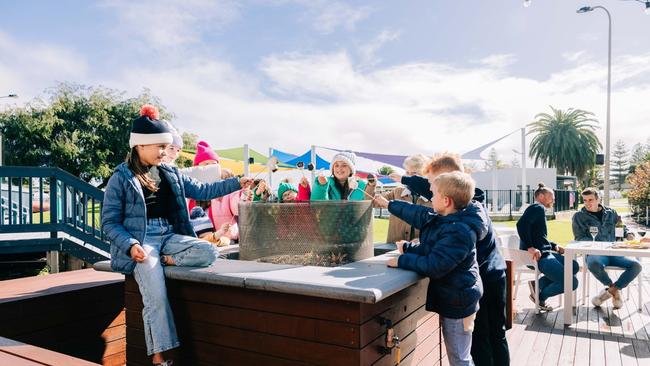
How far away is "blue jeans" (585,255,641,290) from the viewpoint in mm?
5043

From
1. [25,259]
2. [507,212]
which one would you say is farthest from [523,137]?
[25,259]

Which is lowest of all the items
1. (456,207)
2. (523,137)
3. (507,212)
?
(507,212)

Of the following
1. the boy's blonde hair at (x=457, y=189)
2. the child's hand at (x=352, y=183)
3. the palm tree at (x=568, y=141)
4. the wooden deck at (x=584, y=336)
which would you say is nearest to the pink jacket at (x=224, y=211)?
the child's hand at (x=352, y=183)

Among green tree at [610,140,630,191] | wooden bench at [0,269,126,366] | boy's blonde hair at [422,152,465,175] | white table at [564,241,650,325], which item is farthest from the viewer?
green tree at [610,140,630,191]

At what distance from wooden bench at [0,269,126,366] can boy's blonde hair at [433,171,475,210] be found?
8.67ft

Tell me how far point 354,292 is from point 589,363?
273 cm

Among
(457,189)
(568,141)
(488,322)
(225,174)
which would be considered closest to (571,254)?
(488,322)

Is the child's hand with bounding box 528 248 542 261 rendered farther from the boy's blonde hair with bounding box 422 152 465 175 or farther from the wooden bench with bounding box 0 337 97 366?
the wooden bench with bounding box 0 337 97 366

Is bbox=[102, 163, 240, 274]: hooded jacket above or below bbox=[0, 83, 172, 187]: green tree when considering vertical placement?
below

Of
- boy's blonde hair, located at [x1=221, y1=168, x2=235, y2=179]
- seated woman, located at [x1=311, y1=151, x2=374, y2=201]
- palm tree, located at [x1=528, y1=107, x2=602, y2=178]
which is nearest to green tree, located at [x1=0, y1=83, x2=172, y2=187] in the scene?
boy's blonde hair, located at [x1=221, y1=168, x2=235, y2=179]

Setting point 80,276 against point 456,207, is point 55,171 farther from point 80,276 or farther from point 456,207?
point 456,207

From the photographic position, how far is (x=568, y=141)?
42.0m

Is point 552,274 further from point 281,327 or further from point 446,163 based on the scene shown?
point 281,327

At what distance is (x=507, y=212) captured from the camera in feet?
70.7
